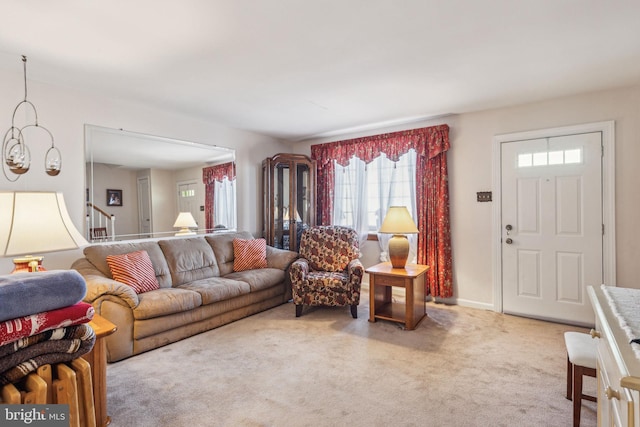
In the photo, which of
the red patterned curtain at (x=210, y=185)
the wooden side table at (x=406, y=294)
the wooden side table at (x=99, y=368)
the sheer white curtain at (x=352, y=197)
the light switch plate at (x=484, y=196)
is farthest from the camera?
the sheer white curtain at (x=352, y=197)

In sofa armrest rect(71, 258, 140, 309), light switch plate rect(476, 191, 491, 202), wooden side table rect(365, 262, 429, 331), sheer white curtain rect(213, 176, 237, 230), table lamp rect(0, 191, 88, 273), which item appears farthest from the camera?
sheer white curtain rect(213, 176, 237, 230)

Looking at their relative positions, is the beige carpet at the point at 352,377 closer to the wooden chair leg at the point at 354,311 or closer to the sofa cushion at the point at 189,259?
the wooden chair leg at the point at 354,311

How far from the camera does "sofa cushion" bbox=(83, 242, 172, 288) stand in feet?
9.82

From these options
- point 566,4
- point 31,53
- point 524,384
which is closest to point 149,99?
point 31,53

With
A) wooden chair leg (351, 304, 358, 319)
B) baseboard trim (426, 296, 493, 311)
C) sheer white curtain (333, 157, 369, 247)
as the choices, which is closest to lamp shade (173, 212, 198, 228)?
sheer white curtain (333, 157, 369, 247)

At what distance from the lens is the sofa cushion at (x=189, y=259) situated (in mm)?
3506

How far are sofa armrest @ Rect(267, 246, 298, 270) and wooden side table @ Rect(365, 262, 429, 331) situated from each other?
3.66ft

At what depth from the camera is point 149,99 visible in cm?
338

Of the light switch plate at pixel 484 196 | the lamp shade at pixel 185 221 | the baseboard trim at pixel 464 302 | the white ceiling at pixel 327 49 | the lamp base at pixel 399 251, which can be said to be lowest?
the baseboard trim at pixel 464 302

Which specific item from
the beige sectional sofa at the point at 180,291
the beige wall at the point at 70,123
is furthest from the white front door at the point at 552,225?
the beige wall at the point at 70,123

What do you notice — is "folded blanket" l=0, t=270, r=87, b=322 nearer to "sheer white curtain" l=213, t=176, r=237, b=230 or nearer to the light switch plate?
"sheer white curtain" l=213, t=176, r=237, b=230

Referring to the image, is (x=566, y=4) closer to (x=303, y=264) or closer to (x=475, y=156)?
(x=475, y=156)

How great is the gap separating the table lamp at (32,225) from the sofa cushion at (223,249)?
2.32m

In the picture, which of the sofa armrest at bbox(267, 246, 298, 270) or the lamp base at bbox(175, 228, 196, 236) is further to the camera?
the sofa armrest at bbox(267, 246, 298, 270)
